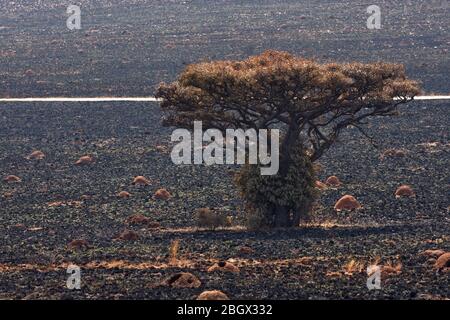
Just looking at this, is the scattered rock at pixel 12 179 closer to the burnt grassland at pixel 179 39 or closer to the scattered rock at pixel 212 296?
the burnt grassland at pixel 179 39

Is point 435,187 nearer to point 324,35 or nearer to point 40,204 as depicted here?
point 40,204

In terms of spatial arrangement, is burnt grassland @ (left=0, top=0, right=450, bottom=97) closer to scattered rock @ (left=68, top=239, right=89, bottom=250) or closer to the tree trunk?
the tree trunk

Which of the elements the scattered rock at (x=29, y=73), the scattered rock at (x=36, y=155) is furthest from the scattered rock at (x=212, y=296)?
the scattered rock at (x=29, y=73)

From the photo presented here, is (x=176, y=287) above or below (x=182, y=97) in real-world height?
below

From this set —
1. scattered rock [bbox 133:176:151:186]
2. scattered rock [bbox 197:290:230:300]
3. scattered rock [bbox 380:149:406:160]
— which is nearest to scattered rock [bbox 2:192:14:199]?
scattered rock [bbox 133:176:151:186]

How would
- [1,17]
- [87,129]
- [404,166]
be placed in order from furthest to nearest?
[1,17]
[87,129]
[404,166]
